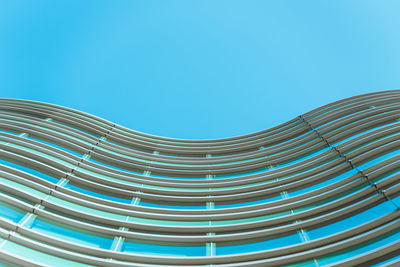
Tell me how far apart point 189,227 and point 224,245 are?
4.49ft

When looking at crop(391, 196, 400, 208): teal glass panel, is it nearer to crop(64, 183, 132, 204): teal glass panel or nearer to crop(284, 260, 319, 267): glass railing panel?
crop(284, 260, 319, 267): glass railing panel

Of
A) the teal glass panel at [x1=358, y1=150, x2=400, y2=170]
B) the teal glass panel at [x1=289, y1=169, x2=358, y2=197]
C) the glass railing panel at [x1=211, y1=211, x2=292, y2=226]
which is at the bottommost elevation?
the glass railing panel at [x1=211, y1=211, x2=292, y2=226]

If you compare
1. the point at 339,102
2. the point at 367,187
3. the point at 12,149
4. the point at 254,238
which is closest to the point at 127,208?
the point at 254,238

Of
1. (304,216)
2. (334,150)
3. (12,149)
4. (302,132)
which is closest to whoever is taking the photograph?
(304,216)

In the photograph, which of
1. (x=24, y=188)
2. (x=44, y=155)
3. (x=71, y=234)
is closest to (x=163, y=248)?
(x=71, y=234)

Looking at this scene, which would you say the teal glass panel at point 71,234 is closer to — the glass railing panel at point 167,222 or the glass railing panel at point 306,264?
the glass railing panel at point 167,222

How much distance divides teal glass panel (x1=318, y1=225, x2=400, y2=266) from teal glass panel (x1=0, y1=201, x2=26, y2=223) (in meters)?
7.90

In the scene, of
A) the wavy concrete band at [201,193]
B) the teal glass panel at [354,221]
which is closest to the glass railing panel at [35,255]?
the wavy concrete band at [201,193]

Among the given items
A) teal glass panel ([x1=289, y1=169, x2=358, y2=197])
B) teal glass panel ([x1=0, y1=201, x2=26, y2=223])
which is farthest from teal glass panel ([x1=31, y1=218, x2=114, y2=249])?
teal glass panel ([x1=289, y1=169, x2=358, y2=197])

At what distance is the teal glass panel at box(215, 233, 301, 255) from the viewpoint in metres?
9.69

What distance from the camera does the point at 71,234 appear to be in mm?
9688

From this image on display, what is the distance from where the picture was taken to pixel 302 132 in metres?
17.1

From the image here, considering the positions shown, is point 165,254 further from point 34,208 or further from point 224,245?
point 34,208

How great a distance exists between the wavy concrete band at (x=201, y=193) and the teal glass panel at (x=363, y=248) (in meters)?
0.02
